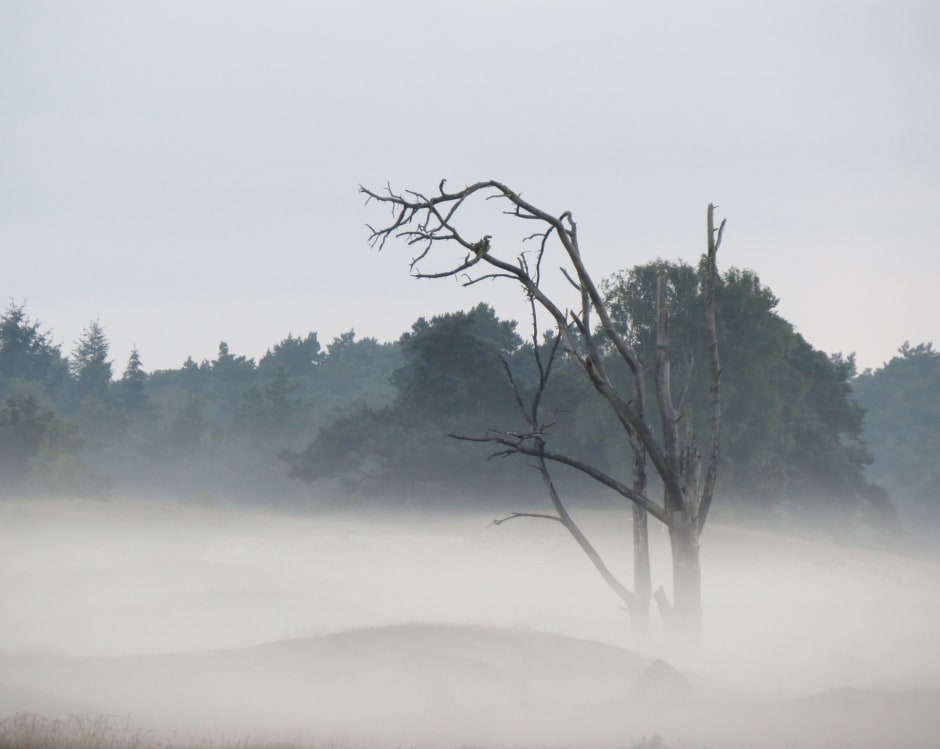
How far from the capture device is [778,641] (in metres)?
31.0

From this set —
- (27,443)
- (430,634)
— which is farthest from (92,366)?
(430,634)

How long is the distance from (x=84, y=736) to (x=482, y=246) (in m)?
7.64

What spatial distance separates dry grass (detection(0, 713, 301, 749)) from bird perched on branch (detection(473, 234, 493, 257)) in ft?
21.4

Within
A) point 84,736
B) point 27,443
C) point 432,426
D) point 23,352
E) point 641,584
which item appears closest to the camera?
point 84,736

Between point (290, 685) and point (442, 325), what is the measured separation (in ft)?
160

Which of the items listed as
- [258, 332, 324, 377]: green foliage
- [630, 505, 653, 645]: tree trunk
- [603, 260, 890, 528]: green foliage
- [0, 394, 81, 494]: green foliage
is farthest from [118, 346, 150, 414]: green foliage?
[630, 505, 653, 645]: tree trunk

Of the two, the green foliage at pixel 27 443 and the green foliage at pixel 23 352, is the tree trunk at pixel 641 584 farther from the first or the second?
the green foliage at pixel 23 352

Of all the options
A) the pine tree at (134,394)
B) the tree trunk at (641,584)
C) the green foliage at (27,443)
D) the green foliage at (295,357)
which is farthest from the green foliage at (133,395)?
the tree trunk at (641,584)

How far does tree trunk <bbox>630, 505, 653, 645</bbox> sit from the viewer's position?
862 inches

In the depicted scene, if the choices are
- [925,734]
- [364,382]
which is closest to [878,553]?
[925,734]

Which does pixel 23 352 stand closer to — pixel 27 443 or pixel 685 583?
pixel 27 443

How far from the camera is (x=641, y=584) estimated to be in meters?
22.5

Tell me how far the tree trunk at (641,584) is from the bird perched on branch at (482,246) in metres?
9.28

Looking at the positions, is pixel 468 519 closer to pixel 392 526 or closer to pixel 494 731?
pixel 392 526
